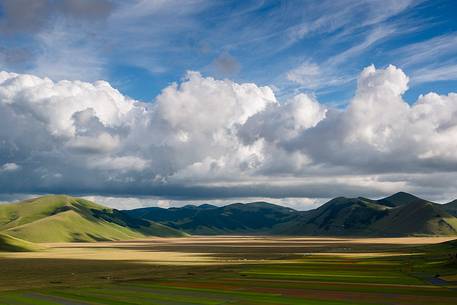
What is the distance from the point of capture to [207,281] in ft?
382

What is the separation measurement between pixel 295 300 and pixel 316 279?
115ft

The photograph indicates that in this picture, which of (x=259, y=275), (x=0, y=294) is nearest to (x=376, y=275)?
(x=259, y=275)

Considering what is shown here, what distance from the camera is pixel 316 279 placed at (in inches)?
4515

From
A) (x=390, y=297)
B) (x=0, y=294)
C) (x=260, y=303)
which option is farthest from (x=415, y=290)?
(x=0, y=294)

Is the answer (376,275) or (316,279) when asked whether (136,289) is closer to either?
(316,279)

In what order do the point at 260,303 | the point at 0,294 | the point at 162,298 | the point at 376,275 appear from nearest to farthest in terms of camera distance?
the point at 260,303 < the point at 162,298 < the point at 0,294 < the point at 376,275

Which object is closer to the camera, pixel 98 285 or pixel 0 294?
pixel 0 294

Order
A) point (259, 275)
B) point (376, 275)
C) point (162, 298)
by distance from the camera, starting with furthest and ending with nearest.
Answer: point (259, 275) < point (376, 275) < point (162, 298)

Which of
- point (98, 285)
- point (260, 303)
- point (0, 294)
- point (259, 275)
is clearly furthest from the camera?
point (259, 275)

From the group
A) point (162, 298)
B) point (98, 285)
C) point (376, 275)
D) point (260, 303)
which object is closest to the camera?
point (260, 303)

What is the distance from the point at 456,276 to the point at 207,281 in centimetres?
5653

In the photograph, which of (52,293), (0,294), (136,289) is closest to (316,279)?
(136,289)

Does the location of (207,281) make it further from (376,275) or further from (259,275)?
(376,275)

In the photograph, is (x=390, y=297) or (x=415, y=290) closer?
(x=390, y=297)
